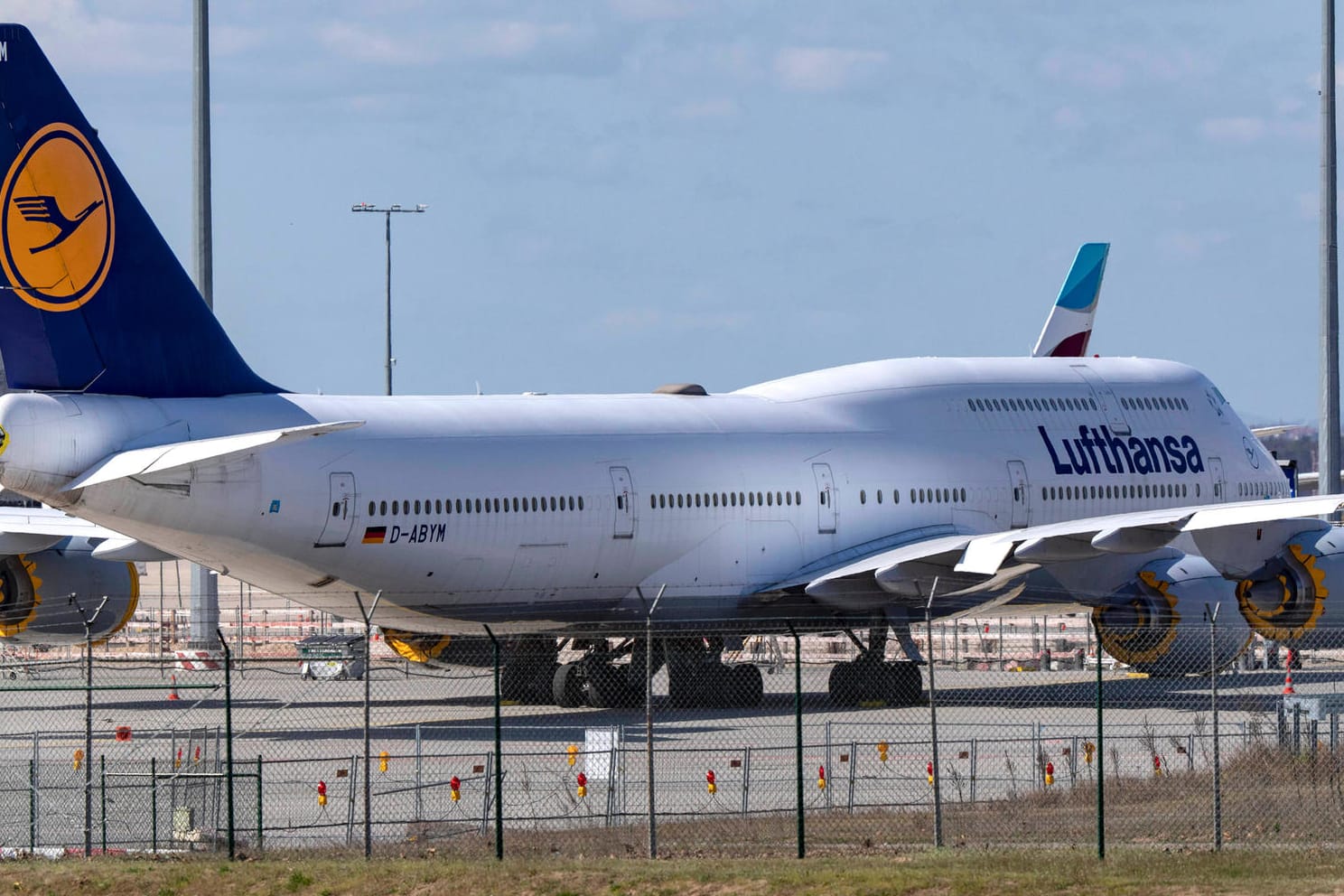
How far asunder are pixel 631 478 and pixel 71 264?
311 inches

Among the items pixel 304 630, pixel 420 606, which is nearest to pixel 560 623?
pixel 420 606

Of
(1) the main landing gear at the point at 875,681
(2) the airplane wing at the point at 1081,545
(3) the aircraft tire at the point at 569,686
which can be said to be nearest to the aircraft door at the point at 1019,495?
(2) the airplane wing at the point at 1081,545

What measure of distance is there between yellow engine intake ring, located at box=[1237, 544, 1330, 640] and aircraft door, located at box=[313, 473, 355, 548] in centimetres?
1404

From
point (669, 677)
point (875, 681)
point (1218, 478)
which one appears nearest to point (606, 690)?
point (669, 677)

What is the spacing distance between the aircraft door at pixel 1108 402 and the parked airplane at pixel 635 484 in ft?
0.27

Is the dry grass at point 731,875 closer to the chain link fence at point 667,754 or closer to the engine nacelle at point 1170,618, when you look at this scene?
the chain link fence at point 667,754

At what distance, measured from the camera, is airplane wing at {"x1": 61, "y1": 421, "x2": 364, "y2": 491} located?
23281mm

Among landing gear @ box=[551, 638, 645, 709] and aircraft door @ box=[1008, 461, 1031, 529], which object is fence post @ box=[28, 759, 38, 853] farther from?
aircraft door @ box=[1008, 461, 1031, 529]

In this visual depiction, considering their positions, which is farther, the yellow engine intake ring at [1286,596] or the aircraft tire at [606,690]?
the yellow engine intake ring at [1286,596]

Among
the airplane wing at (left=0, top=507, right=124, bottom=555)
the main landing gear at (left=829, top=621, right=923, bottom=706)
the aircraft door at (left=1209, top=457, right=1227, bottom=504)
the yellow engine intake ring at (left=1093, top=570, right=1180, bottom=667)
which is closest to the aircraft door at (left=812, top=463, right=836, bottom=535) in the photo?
the main landing gear at (left=829, top=621, right=923, bottom=706)

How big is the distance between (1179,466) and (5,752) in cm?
1913

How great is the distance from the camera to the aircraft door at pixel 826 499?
31.2 meters

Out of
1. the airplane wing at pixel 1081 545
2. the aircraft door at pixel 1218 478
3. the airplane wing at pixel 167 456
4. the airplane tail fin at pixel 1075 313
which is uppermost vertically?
the airplane tail fin at pixel 1075 313

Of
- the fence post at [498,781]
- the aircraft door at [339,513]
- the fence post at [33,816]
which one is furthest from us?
the aircraft door at [339,513]
